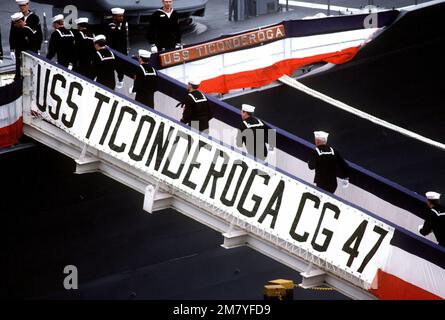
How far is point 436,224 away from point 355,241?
1428 millimetres

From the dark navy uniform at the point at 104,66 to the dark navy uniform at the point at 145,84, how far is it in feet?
1.39

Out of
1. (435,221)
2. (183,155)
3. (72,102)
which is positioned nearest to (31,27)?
(72,102)

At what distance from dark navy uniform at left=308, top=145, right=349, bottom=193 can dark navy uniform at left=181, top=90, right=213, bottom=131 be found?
1.62 m

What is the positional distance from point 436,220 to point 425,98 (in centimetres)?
684

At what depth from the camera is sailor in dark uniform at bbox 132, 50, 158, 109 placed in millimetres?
18125

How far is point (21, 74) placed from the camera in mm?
17766

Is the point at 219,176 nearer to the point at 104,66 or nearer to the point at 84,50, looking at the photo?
the point at 104,66

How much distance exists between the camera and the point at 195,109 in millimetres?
17859

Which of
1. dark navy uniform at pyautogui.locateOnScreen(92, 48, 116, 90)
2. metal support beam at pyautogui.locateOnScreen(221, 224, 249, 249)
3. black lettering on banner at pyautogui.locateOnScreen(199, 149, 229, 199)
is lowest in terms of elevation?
metal support beam at pyautogui.locateOnScreen(221, 224, 249, 249)

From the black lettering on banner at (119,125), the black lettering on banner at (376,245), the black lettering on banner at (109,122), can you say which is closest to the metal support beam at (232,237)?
the black lettering on banner at (376,245)

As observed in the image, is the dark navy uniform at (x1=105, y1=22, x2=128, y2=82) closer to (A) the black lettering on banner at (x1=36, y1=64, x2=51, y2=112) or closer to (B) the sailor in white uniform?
(A) the black lettering on banner at (x1=36, y1=64, x2=51, y2=112)

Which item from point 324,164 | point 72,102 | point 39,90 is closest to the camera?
point 72,102

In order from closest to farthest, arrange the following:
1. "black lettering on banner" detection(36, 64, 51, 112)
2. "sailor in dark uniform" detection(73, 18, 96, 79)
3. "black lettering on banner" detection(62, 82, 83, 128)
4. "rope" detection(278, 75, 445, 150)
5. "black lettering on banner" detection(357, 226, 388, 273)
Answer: "black lettering on banner" detection(357, 226, 388, 273)
"black lettering on banner" detection(62, 82, 83, 128)
"black lettering on banner" detection(36, 64, 51, 112)
"sailor in dark uniform" detection(73, 18, 96, 79)
"rope" detection(278, 75, 445, 150)

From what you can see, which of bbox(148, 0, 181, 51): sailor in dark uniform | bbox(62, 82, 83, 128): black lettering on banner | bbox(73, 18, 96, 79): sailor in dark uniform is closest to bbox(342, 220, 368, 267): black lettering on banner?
bbox(62, 82, 83, 128): black lettering on banner
